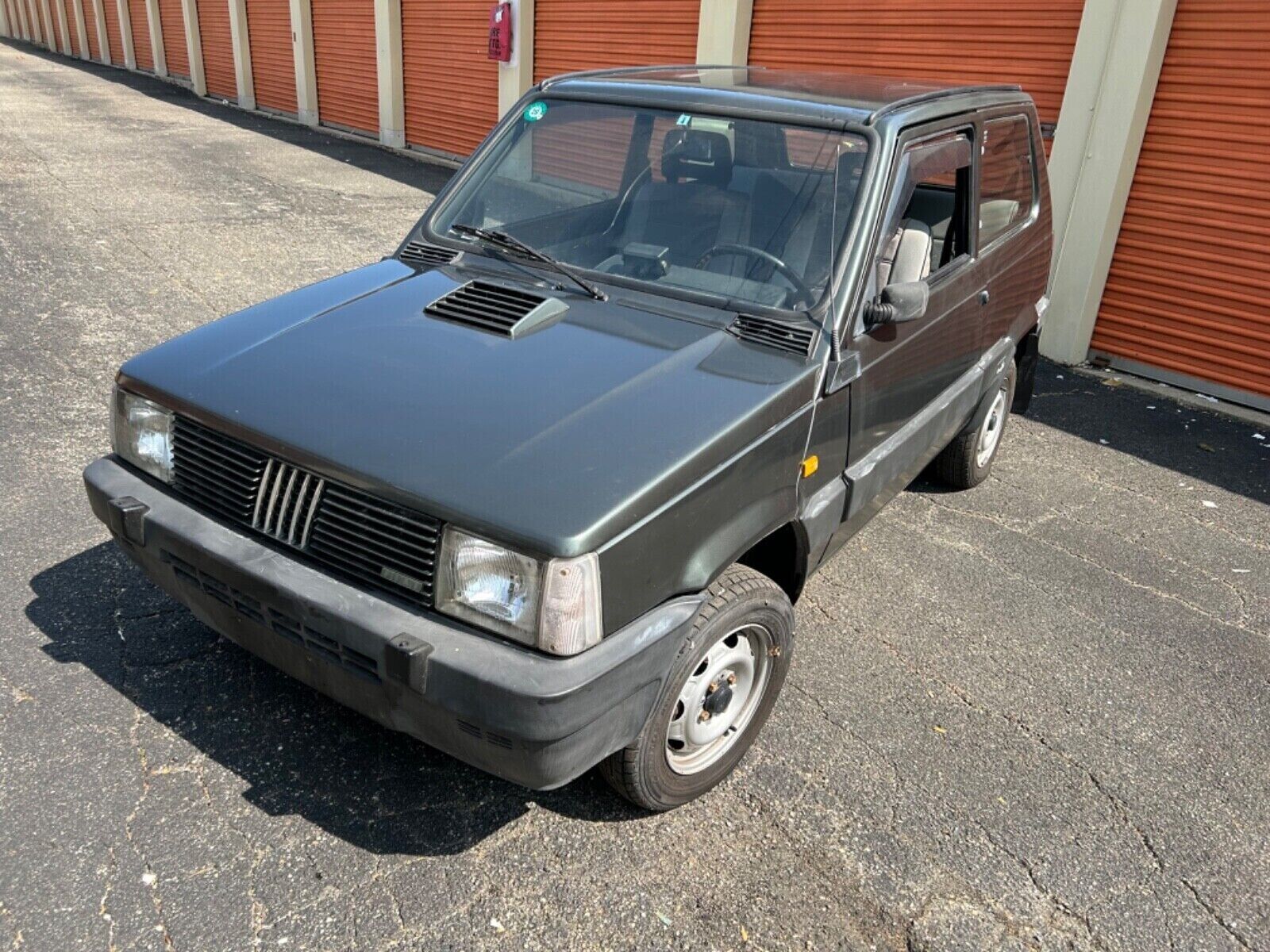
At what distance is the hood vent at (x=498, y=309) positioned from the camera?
301 cm

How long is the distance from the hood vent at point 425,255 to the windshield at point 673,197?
11 cm

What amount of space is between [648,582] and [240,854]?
1.32m

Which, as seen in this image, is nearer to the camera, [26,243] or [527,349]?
[527,349]

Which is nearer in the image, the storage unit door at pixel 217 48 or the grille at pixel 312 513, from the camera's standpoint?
the grille at pixel 312 513

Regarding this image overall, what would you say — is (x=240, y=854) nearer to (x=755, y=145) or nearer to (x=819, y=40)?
(x=755, y=145)

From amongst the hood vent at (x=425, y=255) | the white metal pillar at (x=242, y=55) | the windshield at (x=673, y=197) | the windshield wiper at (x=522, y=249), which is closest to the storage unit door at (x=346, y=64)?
the white metal pillar at (x=242, y=55)

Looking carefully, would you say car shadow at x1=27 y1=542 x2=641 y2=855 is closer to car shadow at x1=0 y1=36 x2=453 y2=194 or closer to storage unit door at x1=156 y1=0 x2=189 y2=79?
car shadow at x1=0 y1=36 x2=453 y2=194

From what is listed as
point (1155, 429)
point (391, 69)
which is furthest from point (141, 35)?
point (1155, 429)

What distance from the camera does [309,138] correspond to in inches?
634

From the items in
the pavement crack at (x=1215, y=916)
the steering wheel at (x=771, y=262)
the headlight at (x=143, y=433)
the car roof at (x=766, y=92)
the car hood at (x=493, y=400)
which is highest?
the car roof at (x=766, y=92)

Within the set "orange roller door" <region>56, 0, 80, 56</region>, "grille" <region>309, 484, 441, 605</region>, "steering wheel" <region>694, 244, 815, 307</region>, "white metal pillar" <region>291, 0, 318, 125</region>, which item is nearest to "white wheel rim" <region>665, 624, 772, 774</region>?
"grille" <region>309, 484, 441, 605</region>

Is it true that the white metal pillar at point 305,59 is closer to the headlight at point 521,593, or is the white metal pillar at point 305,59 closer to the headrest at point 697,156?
the headrest at point 697,156

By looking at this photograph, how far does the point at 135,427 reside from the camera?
2898 mm

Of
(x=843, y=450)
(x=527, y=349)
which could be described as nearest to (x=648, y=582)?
(x=527, y=349)
